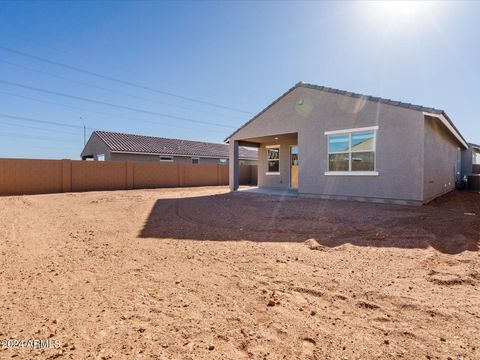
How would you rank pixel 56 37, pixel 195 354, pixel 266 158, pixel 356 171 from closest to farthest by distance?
pixel 195 354
pixel 356 171
pixel 56 37
pixel 266 158

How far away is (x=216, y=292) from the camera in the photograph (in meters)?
3.07

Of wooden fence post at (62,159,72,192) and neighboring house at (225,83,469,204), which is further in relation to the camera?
wooden fence post at (62,159,72,192)

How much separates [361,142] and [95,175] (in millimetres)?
16529

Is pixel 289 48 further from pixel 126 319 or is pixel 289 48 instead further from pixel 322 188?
pixel 126 319

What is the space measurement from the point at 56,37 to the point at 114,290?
62.4 ft

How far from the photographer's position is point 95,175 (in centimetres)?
1803

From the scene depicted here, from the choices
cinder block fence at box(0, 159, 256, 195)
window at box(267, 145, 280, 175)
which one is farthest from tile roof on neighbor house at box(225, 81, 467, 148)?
cinder block fence at box(0, 159, 256, 195)

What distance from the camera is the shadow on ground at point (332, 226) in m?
5.27

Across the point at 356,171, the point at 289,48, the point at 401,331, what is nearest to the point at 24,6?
the point at 289,48

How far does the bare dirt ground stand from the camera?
2143 mm

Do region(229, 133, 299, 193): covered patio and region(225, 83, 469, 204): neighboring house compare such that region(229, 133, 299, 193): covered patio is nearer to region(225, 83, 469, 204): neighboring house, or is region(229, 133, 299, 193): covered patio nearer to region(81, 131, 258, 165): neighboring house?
region(225, 83, 469, 204): neighboring house

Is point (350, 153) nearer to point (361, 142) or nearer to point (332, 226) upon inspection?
point (361, 142)

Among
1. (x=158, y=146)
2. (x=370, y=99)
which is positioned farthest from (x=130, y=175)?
(x=370, y=99)

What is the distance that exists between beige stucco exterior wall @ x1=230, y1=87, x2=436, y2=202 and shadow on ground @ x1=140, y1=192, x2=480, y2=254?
114 cm
